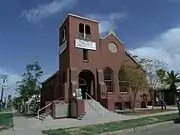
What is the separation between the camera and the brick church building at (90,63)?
120 ft

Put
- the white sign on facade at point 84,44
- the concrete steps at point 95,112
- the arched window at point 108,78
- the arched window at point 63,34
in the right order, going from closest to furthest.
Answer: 1. the concrete steps at point 95,112
2. the white sign on facade at point 84,44
3. the arched window at point 63,34
4. the arched window at point 108,78

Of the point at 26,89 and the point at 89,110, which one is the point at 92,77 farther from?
the point at 26,89

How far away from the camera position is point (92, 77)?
3906cm

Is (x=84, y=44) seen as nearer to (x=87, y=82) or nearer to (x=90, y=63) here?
(x=90, y=63)

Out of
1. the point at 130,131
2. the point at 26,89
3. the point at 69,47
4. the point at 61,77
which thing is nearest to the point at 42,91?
the point at 26,89

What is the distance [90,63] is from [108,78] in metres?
4.36

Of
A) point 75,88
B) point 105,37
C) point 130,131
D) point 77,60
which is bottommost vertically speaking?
point 130,131

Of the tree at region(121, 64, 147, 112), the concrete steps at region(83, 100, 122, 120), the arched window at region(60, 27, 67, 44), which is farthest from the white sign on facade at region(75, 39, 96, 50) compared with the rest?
the concrete steps at region(83, 100, 122, 120)

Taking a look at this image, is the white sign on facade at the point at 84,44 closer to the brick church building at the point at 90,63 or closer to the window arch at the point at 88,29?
the brick church building at the point at 90,63

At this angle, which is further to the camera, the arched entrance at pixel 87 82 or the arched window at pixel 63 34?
the arched window at pixel 63 34

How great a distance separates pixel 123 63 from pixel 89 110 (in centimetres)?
1291

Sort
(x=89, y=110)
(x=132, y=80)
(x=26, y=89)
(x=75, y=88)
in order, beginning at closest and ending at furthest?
(x=89, y=110) < (x=132, y=80) < (x=75, y=88) < (x=26, y=89)

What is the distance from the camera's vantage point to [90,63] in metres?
38.2

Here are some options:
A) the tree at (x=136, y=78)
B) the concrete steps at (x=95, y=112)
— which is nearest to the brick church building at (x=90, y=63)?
the concrete steps at (x=95, y=112)
